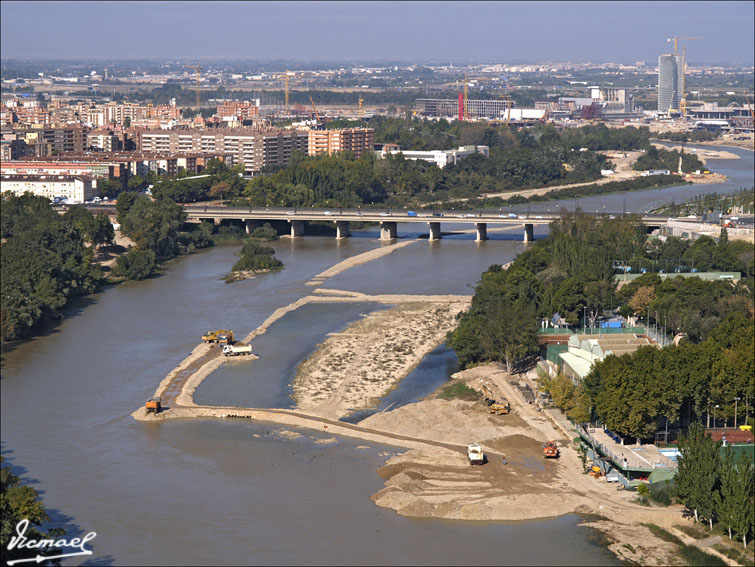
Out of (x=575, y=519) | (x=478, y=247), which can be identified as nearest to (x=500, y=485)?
(x=575, y=519)

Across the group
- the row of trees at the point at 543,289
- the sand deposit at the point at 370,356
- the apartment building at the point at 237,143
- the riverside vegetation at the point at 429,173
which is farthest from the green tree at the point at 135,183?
the sand deposit at the point at 370,356

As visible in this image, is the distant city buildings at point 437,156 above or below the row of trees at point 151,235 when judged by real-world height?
above

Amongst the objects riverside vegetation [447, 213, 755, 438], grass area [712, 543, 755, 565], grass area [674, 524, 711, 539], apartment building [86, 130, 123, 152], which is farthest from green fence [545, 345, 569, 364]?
apartment building [86, 130, 123, 152]

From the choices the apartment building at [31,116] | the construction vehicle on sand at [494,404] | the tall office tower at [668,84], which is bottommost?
the construction vehicle on sand at [494,404]

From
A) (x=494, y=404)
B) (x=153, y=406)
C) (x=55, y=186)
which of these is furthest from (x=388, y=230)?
(x=153, y=406)

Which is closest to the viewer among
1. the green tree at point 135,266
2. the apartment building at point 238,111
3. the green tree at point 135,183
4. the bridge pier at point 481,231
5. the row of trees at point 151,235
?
the green tree at point 135,266

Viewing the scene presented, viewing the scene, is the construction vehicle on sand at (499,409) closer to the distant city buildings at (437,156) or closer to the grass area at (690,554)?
the grass area at (690,554)

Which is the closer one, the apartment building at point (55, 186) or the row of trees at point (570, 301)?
the row of trees at point (570, 301)
